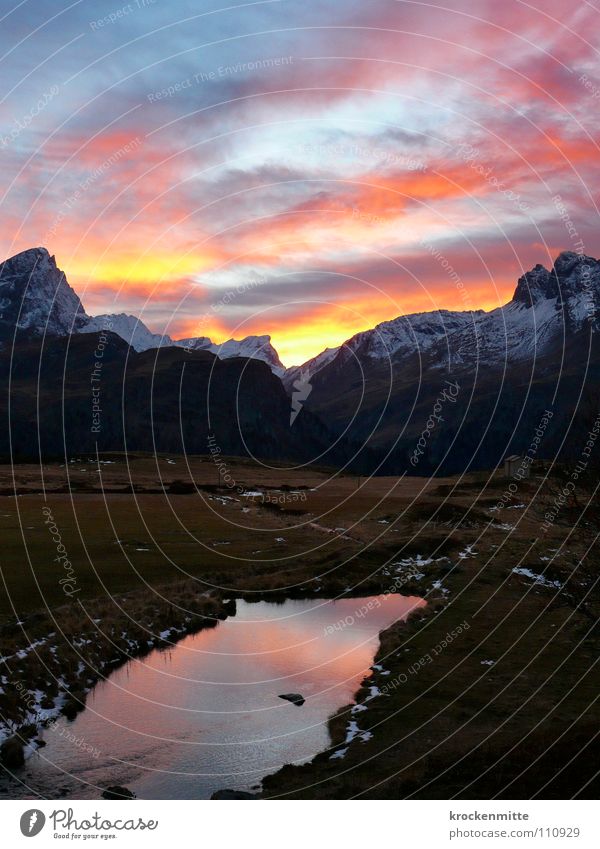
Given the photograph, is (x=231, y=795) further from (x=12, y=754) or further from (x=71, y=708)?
(x=71, y=708)

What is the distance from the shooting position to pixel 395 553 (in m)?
82.1

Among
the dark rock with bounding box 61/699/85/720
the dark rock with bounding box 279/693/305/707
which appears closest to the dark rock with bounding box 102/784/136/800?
the dark rock with bounding box 61/699/85/720

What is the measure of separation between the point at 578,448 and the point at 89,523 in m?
69.6

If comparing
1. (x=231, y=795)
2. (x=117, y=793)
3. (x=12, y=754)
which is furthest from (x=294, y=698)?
(x=12, y=754)

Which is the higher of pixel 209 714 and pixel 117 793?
pixel 117 793

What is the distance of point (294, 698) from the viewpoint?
4138 centimetres

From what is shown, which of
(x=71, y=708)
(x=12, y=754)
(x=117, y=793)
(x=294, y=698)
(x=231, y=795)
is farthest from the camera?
(x=294, y=698)

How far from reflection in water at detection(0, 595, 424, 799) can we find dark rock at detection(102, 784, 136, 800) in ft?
1.11

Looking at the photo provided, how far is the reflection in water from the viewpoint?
31.7 metres

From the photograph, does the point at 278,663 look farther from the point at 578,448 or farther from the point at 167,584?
the point at 578,448

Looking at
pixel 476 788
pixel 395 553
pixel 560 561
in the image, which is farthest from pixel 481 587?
pixel 476 788

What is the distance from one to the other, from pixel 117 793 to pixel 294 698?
13.5m

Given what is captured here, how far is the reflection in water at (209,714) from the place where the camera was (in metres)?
31.7

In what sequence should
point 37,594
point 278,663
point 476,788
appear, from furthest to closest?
point 37,594 < point 278,663 < point 476,788
